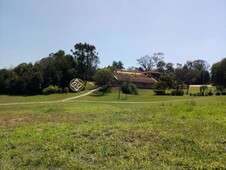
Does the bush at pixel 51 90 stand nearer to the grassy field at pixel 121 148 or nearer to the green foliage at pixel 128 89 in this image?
the green foliage at pixel 128 89

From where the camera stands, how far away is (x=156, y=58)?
95.1 meters

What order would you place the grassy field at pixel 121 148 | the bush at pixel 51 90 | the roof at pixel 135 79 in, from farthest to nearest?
1. the roof at pixel 135 79
2. the bush at pixel 51 90
3. the grassy field at pixel 121 148

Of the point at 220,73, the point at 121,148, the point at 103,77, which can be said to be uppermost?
the point at 220,73

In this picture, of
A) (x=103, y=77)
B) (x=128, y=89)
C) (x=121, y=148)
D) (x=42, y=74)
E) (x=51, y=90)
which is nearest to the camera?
(x=121, y=148)

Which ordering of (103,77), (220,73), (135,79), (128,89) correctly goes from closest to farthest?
1. (128,89)
2. (103,77)
3. (220,73)
4. (135,79)

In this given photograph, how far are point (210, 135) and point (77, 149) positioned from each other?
12.7ft

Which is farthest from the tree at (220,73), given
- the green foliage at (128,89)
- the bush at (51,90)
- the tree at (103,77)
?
the bush at (51,90)

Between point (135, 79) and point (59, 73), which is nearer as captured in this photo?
point (59, 73)

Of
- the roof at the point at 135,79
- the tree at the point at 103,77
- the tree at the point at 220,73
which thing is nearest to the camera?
the tree at the point at 103,77

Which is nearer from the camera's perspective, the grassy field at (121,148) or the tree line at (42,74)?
the grassy field at (121,148)

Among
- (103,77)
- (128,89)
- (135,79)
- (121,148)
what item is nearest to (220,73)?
(135,79)

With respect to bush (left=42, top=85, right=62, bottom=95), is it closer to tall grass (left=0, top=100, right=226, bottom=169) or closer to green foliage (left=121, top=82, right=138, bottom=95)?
green foliage (left=121, top=82, right=138, bottom=95)

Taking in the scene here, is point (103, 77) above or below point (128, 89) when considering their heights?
above

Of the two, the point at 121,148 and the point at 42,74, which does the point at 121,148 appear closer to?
the point at 121,148
